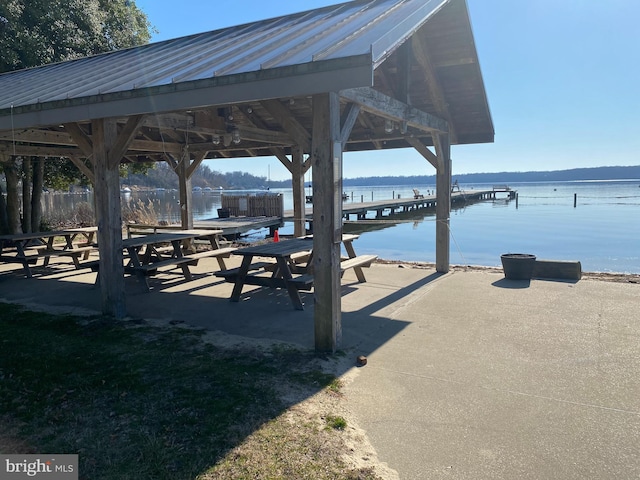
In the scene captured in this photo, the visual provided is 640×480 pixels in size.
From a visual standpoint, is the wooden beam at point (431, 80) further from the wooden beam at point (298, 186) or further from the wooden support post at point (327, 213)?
the wooden beam at point (298, 186)

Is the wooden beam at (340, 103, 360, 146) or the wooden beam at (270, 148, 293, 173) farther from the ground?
the wooden beam at (270, 148, 293, 173)

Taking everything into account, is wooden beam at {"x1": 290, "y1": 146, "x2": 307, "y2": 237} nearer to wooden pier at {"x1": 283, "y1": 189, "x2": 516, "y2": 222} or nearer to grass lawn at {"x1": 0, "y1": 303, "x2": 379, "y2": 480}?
grass lawn at {"x1": 0, "y1": 303, "x2": 379, "y2": 480}

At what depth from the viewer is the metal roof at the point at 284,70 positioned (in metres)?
3.75

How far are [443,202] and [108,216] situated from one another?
5530 mm

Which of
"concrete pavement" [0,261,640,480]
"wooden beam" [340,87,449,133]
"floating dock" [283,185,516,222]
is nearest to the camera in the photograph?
"concrete pavement" [0,261,640,480]

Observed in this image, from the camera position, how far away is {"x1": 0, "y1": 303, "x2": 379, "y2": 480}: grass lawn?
8.36 feet

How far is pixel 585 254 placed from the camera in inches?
613

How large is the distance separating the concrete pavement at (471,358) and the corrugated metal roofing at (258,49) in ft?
7.95

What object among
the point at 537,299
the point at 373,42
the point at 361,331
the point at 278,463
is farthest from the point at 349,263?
the point at 278,463

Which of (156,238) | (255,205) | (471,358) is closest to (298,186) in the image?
(156,238)

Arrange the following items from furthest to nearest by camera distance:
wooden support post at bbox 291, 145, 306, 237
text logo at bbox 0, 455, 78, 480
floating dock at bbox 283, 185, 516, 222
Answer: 1. floating dock at bbox 283, 185, 516, 222
2. wooden support post at bbox 291, 145, 306, 237
3. text logo at bbox 0, 455, 78, 480

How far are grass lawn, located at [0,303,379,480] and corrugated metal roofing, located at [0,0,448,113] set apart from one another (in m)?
2.42

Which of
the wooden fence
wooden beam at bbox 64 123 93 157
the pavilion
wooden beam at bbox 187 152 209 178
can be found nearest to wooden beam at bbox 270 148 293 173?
the pavilion

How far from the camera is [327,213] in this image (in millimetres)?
4195
